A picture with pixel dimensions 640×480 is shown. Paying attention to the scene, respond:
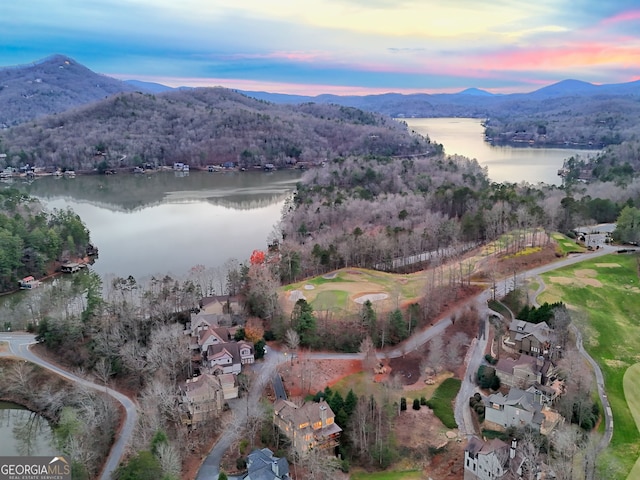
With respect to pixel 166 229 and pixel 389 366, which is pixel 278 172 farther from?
pixel 389 366

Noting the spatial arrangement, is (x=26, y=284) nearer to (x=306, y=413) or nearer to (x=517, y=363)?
(x=306, y=413)

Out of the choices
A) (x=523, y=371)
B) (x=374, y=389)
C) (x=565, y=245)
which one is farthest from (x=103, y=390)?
(x=565, y=245)

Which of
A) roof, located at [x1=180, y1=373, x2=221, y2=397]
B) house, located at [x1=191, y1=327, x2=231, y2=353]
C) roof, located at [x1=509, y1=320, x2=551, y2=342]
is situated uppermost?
roof, located at [x1=509, y1=320, x2=551, y2=342]

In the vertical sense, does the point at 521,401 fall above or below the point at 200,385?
above

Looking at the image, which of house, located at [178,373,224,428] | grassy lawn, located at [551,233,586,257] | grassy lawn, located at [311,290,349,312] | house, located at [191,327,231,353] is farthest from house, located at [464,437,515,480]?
grassy lawn, located at [551,233,586,257]

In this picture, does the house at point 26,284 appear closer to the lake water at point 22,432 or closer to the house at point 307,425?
the lake water at point 22,432

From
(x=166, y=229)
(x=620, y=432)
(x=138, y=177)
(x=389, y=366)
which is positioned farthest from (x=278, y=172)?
(x=620, y=432)

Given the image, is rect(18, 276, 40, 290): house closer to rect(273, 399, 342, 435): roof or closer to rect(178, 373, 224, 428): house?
rect(178, 373, 224, 428): house
